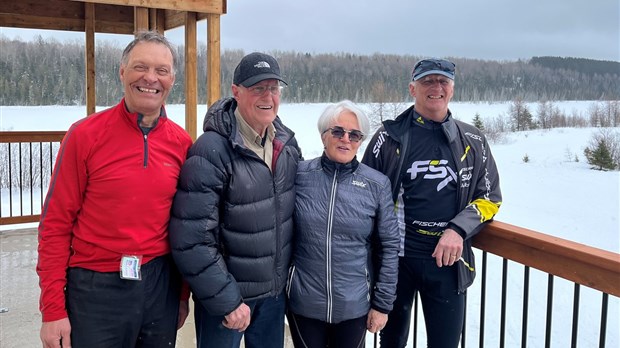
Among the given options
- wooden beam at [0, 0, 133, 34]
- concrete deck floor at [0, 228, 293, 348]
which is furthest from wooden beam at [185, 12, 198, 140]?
wooden beam at [0, 0, 133, 34]

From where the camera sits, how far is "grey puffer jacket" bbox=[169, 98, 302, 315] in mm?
1541

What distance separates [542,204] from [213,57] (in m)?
15.6

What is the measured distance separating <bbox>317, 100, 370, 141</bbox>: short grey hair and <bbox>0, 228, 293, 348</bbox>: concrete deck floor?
1778mm

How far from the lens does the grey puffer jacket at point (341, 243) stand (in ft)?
5.78

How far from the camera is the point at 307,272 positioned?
1787 millimetres

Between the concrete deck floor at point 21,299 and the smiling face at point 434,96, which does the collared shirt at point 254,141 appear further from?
the concrete deck floor at point 21,299

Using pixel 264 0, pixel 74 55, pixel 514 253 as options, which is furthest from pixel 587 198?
pixel 264 0

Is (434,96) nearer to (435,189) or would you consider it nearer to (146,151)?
(435,189)

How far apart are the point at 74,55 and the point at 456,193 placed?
33.8 meters

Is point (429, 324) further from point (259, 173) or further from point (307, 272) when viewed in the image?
point (259, 173)

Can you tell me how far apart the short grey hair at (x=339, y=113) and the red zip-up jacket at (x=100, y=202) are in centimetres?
61

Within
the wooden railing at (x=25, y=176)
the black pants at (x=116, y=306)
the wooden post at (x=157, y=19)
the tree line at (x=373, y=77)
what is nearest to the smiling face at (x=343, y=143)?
the black pants at (x=116, y=306)

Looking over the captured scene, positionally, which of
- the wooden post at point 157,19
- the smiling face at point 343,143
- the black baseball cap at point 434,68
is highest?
the wooden post at point 157,19

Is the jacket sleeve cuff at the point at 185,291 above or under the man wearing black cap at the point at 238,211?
under
